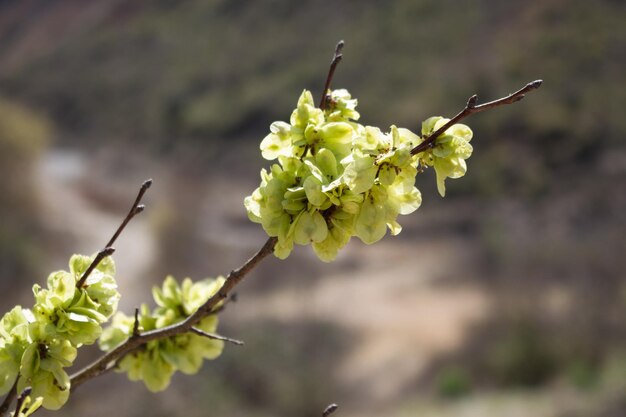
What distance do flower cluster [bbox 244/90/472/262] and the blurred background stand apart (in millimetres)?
5921

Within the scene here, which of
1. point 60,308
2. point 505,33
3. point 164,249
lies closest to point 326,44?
point 505,33

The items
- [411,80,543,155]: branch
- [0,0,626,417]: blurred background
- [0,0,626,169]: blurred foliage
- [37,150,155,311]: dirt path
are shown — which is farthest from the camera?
[0,0,626,169]: blurred foliage

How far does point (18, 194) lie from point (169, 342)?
13229mm

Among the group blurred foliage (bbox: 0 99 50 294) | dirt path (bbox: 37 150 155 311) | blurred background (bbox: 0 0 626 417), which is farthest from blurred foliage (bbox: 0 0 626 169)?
blurred foliage (bbox: 0 99 50 294)

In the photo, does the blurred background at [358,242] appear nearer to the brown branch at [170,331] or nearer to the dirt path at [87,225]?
the dirt path at [87,225]

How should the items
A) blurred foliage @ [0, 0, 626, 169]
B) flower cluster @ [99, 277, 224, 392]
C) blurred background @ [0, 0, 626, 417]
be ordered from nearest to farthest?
flower cluster @ [99, 277, 224, 392], blurred background @ [0, 0, 626, 417], blurred foliage @ [0, 0, 626, 169]

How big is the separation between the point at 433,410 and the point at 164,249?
5.99 meters

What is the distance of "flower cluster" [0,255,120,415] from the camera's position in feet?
2.98

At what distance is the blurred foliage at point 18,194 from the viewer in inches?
423

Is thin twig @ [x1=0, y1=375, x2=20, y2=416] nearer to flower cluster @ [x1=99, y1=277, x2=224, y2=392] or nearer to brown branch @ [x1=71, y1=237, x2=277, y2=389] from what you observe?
brown branch @ [x1=71, y1=237, x2=277, y2=389]

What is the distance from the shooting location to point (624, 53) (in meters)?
15.8

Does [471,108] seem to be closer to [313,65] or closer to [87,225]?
[87,225]

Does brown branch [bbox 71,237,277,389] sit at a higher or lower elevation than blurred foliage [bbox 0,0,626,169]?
lower

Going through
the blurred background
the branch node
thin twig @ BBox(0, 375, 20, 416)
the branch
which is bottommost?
thin twig @ BBox(0, 375, 20, 416)
